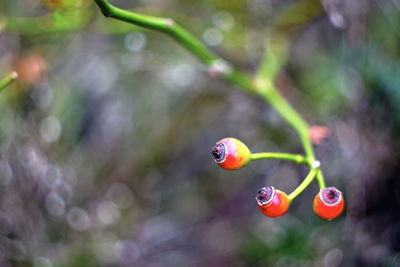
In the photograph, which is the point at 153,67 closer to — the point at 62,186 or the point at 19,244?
the point at 62,186

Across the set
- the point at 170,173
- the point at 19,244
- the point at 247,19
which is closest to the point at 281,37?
the point at 247,19

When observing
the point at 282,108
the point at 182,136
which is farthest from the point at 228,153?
the point at 182,136

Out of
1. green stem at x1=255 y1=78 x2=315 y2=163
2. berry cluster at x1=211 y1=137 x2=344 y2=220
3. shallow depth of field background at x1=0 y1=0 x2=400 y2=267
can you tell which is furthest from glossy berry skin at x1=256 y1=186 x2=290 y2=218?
shallow depth of field background at x1=0 y1=0 x2=400 y2=267

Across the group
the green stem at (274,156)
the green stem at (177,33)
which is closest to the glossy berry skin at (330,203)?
the green stem at (274,156)

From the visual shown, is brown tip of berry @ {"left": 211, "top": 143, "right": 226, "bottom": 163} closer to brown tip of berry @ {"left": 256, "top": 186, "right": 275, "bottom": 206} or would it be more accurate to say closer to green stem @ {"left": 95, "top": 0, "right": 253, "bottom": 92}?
brown tip of berry @ {"left": 256, "top": 186, "right": 275, "bottom": 206}

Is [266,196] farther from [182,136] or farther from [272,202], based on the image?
[182,136]

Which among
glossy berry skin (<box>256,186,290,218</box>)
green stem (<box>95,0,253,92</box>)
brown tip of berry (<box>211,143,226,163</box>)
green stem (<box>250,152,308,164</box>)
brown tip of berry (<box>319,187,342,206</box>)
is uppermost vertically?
green stem (<box>95,0,253,92</box>)
